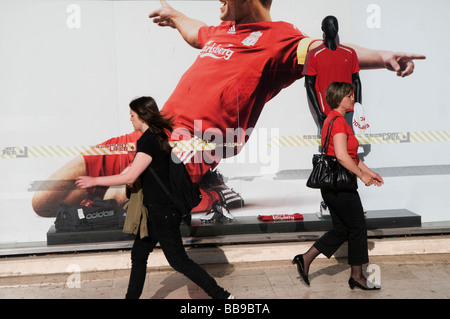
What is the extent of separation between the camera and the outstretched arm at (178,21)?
21.0 feet

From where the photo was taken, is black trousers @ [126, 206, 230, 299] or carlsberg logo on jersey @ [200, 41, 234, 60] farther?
carlsberg logo on jersey @ [200, 41, 234, 60]

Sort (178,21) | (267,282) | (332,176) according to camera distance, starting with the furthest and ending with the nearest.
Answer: (178,21) < (267,282) < (332,176)

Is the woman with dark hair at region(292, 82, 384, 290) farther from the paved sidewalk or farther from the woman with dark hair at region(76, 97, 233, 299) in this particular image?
the woman with dark hair at region(76, 97, 233, 299)

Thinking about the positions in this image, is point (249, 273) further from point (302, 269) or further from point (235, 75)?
point (235, 75)

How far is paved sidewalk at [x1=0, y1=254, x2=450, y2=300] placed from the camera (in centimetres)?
534

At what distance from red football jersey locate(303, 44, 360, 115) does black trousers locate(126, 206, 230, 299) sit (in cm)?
264

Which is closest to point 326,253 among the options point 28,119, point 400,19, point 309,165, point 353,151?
point 353,151

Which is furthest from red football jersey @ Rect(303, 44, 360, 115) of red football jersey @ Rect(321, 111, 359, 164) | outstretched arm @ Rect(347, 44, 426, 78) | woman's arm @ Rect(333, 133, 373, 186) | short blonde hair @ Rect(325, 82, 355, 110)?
woman's arm @ Rect(333, 133, 373, 186)

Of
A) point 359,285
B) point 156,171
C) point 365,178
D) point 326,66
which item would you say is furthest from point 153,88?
point 359,285

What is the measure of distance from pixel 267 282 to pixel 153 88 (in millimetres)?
2392

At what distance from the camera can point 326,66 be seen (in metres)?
6.55

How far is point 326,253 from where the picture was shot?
5.45 meters

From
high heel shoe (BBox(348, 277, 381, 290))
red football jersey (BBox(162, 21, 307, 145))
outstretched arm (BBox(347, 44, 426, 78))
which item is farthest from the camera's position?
outstretched arm (BBox(347, 44, 426, 78))

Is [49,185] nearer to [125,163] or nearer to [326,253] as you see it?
[125,163]
